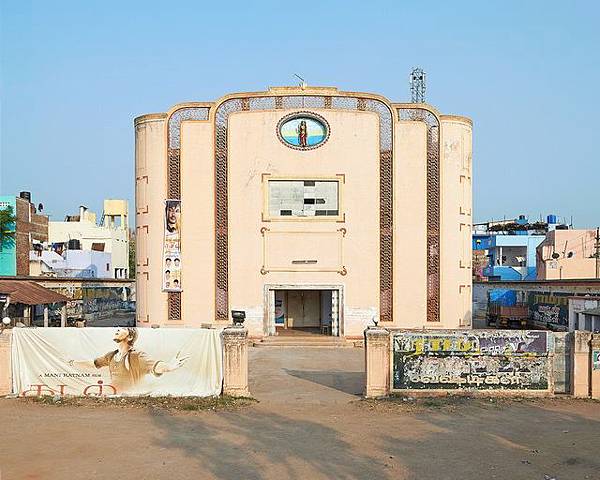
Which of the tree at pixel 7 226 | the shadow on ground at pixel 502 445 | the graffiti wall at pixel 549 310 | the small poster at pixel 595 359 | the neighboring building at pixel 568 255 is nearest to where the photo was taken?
the shadow on ground at pixel 502 445

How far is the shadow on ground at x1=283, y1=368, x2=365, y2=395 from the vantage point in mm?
20031

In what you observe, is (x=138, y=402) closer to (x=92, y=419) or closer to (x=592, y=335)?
(x=92, y=419)

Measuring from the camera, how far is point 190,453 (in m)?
12.7

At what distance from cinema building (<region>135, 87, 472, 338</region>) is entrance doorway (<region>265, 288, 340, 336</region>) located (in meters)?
2.26

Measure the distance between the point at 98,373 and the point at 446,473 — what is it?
9.82 m

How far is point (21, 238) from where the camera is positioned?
2050 inches

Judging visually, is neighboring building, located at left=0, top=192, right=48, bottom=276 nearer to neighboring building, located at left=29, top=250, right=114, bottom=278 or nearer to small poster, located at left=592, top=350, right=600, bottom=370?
neighboring building, located at left=29, top=250, right=114, bottom=278

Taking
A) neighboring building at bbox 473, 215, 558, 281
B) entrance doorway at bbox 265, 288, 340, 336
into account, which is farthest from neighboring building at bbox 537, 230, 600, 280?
entrance doorway at bbox 265, 288, 340, 336

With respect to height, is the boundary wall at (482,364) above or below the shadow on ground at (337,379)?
above

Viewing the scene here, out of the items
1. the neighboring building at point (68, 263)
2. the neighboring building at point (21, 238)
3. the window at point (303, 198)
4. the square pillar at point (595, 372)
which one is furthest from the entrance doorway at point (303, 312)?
the neighboring building at point (68, 263)

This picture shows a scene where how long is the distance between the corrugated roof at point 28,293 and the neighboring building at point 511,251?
143ft

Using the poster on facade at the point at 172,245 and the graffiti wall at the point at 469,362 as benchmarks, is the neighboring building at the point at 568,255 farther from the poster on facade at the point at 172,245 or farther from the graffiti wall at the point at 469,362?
the graffiti wall at the point at 469,362

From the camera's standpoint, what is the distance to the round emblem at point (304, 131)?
33438 mm

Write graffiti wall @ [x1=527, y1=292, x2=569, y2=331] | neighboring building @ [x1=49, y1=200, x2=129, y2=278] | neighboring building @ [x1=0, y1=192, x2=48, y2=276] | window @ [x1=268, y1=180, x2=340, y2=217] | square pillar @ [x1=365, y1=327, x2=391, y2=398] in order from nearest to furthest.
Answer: square pillar @ [x1=365, y1=327, x2=391, y2=398] < window @ [x1=268, y1=180, x2=340, y2=217] < graffiti wall @ [x1=527, y1=292, x2=569, y2=331] < neighboring building @ [x1=0, y1=192, x2=48, y2=276] < neighboring building @ [x1=49, y1=200, x2=129, y2=278]
